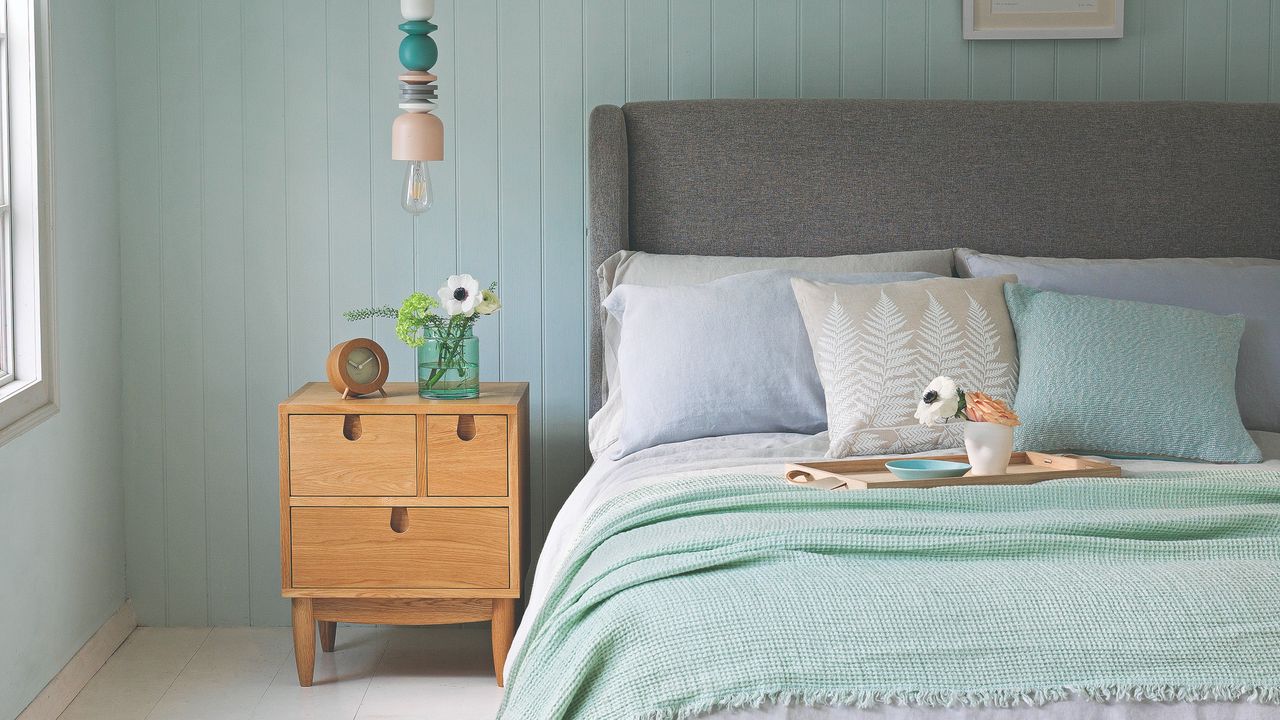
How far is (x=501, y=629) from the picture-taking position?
8.82 ft

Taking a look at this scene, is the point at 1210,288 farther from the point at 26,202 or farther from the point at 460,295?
the point at 26,202

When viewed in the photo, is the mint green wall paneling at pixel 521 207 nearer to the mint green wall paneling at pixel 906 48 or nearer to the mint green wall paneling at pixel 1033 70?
the mint green wall paneling at pixel 906 48

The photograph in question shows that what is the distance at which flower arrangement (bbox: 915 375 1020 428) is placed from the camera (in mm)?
1949

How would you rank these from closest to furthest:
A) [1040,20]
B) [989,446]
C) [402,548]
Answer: [989,446] → [402,548] → [1040,20]

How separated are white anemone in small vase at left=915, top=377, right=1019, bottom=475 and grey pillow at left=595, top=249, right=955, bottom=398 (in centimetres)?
72

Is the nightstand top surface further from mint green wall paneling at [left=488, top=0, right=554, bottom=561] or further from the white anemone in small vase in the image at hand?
→ the white anemone in small vase

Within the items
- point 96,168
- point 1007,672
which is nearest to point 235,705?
point 96,168

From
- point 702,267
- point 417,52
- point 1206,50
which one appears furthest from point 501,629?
point 1206,50

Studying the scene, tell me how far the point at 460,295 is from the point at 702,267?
571mm

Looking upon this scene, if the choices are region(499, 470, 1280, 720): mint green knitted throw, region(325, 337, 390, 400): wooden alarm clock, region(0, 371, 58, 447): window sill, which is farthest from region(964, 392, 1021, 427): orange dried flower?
region(0, 371, 58, 447): window sill

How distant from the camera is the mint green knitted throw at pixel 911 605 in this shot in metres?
1.22

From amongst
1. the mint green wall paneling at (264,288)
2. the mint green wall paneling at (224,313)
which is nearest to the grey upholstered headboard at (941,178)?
the mint green wall paneling at (264,288)

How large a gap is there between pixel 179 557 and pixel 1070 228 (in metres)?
2.50

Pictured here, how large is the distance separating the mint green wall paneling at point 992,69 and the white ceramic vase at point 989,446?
55.5 inches
